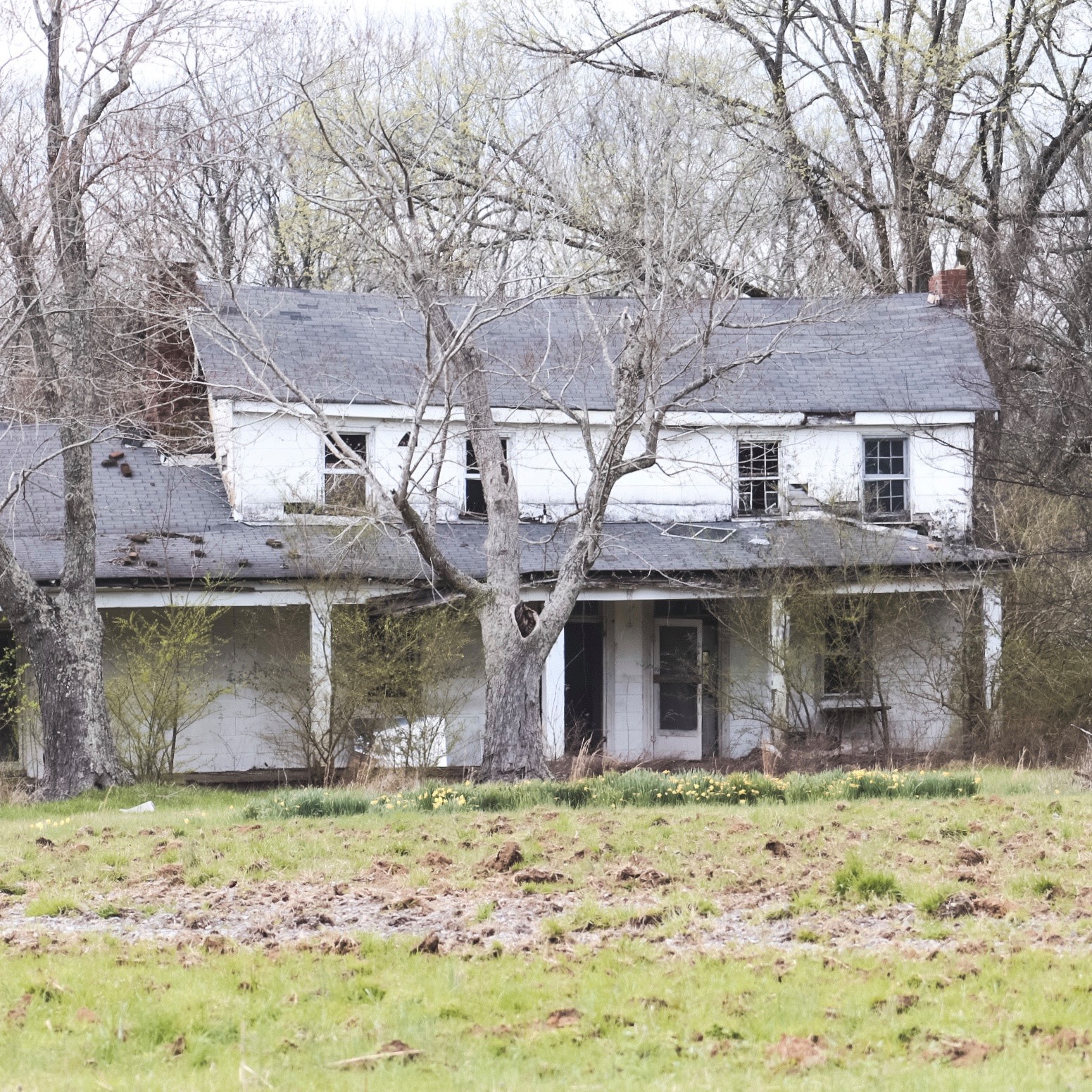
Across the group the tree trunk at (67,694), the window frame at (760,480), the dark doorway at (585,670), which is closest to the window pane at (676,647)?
the dark doorway at (585,670)

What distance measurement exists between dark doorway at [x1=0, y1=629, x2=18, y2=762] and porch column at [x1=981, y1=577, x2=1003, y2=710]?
1263 cm

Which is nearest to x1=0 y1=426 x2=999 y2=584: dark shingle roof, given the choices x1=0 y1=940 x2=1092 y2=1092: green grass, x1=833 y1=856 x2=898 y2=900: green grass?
x1=833 y1=856 x2=898 y2=900: green grass

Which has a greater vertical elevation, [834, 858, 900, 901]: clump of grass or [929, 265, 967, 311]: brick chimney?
[929, 265, 967, 311]: brick chimney

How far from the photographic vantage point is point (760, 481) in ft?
71.1

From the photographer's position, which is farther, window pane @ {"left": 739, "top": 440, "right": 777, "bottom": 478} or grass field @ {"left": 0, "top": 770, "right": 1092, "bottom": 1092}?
window pane @ {"left": 739, "top": 440, "right": 777, "bottom": 478}

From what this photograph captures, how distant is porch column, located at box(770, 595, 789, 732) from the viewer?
1956cm

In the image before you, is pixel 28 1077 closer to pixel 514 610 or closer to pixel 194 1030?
pixel 194 1030

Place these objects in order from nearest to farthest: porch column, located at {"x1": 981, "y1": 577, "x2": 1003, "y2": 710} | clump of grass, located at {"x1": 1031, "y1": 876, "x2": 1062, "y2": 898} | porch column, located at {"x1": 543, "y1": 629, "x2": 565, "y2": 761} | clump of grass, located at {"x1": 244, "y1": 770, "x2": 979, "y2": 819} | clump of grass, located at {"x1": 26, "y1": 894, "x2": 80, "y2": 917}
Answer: clump of grass, located at {"x1": 1031, "y1": 876, "x2": 1062, "y2": 898}, clump of grass, located at {"x1": 26, "y1": 894, "x2": 80, "y2": 917}, clump of grass, located at {"x1": 244, "y1": 770, "x2": 979, "y2": 819}, porch column, located at {"x1": 543, "y1": 629, "x2": 565, "y2": 761}, porch column, located at {"x1": 981, "y1": 577, "x2": 1003, "y2": 710}

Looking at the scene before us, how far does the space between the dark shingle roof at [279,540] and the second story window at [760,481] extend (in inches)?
16.0

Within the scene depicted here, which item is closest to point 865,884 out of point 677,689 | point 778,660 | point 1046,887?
point 1046,887

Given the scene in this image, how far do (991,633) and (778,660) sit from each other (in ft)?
9.72

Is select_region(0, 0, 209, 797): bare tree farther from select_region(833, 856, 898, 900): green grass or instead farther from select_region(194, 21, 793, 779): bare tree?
select_region(833, 856, 898, 900): green grass

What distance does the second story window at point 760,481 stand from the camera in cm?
2141

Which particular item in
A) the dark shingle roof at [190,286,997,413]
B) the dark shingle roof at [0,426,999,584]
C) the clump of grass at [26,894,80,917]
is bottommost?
the clump of grass at [26,894,80,917]
